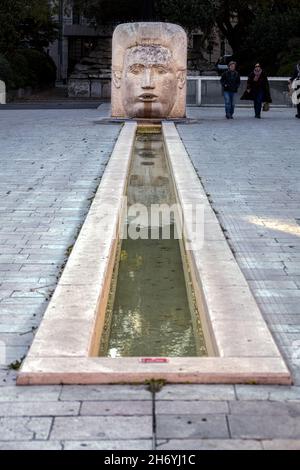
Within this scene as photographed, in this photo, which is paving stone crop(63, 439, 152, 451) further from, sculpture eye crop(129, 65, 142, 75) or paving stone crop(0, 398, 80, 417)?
sculpture eye crop(129, 65, 142, 75)

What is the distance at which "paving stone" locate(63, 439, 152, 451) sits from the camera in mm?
3562

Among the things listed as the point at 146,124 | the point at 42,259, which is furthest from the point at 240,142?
the point at 42,259

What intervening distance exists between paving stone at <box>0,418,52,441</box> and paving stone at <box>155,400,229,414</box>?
561mm

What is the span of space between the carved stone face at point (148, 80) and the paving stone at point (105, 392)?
16.1 m

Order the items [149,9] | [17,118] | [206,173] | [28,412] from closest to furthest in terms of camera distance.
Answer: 1. [28,412]
2. [206,173]
3. [17,118]
4. [149,9]

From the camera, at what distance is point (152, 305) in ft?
20.5

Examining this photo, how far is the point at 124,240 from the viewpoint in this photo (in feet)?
27.1

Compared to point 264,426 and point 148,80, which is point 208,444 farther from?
point 148,80

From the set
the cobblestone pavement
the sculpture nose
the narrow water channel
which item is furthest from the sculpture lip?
the narrow water channel

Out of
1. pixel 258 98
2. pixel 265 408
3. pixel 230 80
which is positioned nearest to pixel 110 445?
pixel 265 408

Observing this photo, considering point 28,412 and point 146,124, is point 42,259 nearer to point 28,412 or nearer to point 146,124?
point 28,412

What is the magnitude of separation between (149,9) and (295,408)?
28.3 m

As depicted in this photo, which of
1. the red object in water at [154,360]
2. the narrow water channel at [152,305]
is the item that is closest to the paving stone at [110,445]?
the red object in water at [154,360]

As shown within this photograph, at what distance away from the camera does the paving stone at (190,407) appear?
3955 mm
